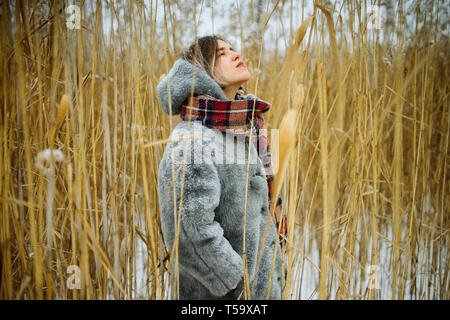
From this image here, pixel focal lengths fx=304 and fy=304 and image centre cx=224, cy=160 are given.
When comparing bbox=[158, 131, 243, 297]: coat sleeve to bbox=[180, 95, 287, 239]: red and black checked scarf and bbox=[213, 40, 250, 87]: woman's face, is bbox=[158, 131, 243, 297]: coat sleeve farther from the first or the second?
bbox=[213, 40, 250, 87]: woman's face

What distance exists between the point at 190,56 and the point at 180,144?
234 millimetres

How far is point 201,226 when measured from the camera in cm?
55

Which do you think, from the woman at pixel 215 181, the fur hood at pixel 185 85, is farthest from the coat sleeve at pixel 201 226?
the fur hood at pixel 185 85

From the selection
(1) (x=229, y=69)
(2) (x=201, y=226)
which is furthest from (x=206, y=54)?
(2) (x=201, y=226)

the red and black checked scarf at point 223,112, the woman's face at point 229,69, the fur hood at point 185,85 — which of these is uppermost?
the woman's face at point 229,69

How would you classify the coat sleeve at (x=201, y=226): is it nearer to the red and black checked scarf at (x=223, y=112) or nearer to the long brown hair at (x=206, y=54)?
the red and black checked scarf at (x=223, y=112)

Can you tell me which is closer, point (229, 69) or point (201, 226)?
point (201, 226)

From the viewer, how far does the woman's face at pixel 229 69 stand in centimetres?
66

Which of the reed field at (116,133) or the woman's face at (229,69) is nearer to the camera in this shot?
the reed field at (116,133)

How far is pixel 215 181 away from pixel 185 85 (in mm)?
210

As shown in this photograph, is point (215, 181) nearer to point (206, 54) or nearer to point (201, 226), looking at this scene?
point (201, 226)
